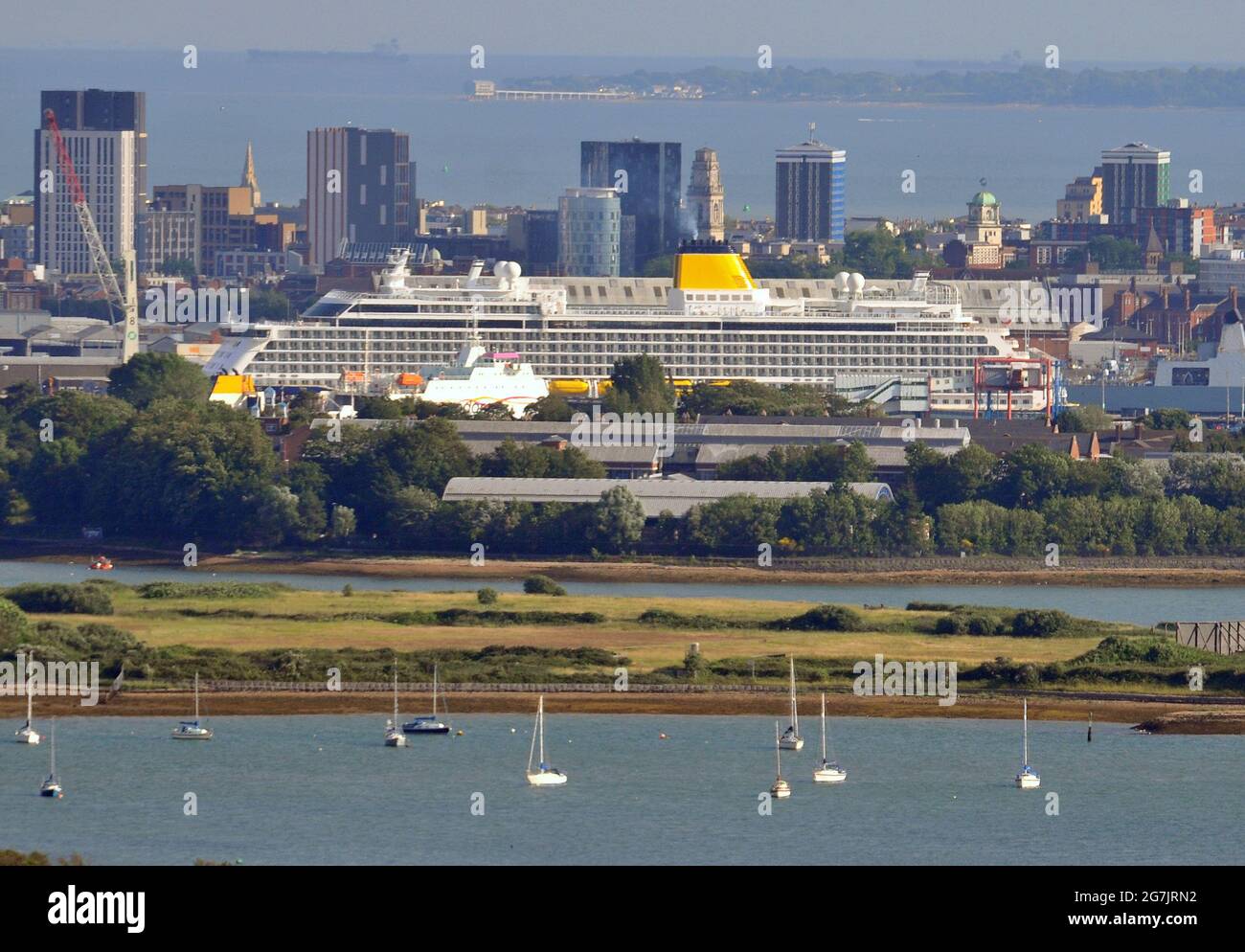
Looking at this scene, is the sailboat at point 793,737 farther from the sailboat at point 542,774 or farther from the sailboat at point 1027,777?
the sailboat at point 542,774

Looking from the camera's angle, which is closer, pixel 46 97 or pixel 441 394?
pixel 441 394

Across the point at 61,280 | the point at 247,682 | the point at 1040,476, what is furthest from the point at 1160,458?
the point at 61,280

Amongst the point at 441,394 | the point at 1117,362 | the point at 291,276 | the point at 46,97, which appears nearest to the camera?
the point at 441,394

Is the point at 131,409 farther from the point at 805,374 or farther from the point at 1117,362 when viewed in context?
the point at 1117,362

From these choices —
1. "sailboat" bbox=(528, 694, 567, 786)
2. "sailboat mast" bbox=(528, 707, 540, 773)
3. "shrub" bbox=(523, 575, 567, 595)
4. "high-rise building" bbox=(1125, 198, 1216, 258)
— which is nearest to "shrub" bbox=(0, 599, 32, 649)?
"sailboat mast" bbox=(528, 707, 540, 773)

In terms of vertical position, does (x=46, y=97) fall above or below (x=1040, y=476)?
above
